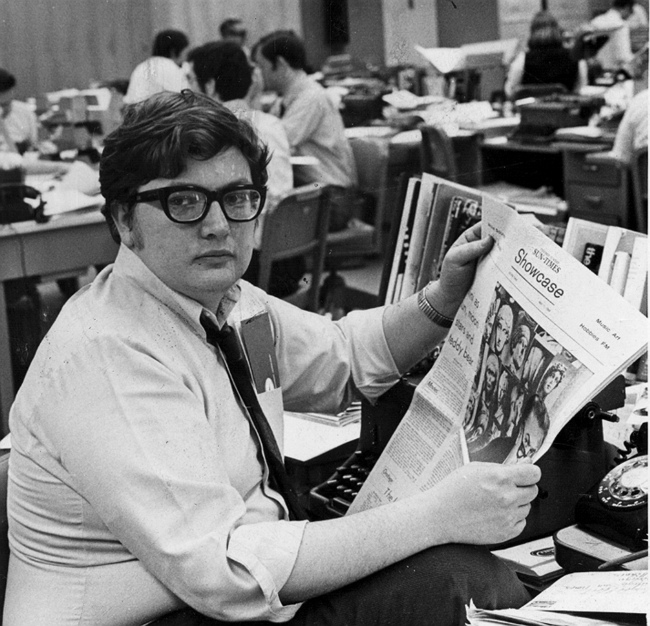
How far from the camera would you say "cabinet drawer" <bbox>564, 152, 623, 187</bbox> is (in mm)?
4766

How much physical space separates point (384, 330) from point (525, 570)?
428 mm

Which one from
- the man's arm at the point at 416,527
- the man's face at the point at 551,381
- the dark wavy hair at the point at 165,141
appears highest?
the dark wavy hair at the point at 165,141

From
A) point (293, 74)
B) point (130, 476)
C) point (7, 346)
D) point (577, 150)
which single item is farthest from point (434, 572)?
point (577, 150)

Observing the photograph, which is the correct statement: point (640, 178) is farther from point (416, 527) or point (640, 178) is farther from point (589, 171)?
point (416, 527)

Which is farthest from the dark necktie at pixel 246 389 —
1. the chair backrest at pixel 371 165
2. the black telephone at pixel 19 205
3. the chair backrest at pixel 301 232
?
Answer: the chair backrest at pixel 371 165

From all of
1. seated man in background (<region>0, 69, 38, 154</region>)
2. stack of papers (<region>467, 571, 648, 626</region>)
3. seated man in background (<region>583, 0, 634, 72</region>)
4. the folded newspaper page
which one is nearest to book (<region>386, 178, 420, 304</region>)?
the folded newspaper page

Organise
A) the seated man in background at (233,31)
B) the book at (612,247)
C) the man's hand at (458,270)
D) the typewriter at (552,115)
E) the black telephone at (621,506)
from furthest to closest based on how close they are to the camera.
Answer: the seated man in background at (233,31) → the typewriter at (552,115) → the book at (612,247) → the man's hand at (458,270) → the black telephone at (621,506)

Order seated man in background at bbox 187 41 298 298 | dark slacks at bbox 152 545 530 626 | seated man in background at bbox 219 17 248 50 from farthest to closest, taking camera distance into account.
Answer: seated man in background at bbox 219 17 248 50
seated man in background at bbox 187 41 298 298
dark slacks at bbox 152 545 530 626

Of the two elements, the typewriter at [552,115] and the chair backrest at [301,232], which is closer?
the chair backrest at [301,232]

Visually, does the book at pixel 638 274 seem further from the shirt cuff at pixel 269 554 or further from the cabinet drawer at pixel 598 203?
the cabinet drawer at pixel 598 203

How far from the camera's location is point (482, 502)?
109 centimetres

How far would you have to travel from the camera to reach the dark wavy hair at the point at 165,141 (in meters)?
1.18

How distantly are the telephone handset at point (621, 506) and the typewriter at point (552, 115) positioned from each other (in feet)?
13.9

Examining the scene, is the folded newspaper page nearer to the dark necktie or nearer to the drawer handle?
the dark necktie
